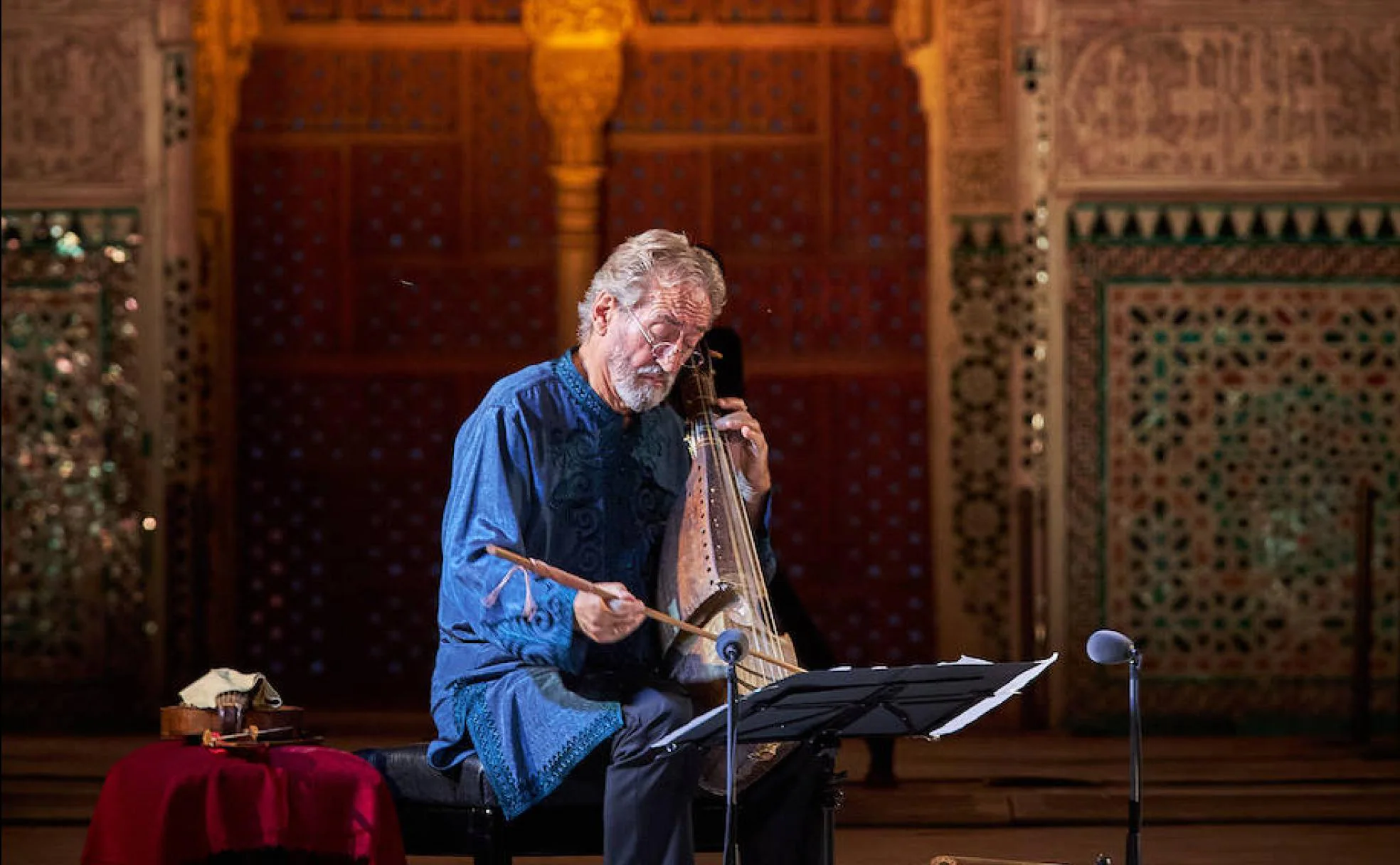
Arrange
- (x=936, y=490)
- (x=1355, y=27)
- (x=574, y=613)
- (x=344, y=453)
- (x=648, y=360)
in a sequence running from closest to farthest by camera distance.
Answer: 1. (x=574, y=613)
2. (x=648, y=360)
3. (x=1355, y=27)
4. (x=936, y=490)
5. (x=344, y=453)

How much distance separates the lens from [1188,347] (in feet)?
23.4

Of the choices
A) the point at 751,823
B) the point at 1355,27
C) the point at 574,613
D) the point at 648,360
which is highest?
the point at 1355,27

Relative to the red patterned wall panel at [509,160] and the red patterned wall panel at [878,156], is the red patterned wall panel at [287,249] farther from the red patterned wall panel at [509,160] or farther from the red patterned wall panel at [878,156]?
the red patterned wall panel at [878,156]

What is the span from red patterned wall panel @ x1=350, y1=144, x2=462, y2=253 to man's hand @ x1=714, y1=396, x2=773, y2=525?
13.8 feet

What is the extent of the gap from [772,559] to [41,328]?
3917 millimetres

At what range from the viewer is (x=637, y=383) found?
3.83 metres

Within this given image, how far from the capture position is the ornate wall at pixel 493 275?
800cm

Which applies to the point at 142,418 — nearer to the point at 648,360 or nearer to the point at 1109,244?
the point at 1109,244

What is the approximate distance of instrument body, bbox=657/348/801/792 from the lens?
3686mm

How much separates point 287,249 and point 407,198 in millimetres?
458

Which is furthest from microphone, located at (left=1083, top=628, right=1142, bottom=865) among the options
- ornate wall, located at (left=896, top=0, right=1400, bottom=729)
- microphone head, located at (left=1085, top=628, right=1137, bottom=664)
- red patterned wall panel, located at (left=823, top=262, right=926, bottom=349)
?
red patterned wall panel, located at (left=823, top=262, right=926, bottom=349)

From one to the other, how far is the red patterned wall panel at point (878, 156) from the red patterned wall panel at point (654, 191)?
0.50 meters

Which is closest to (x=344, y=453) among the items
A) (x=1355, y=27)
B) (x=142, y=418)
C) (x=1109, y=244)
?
(x=142, y=418)

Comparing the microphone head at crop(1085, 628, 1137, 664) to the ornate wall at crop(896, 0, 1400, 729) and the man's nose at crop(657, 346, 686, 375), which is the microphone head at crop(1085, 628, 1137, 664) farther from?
the ornate wall at crop(896, 0, 1400, 729)
